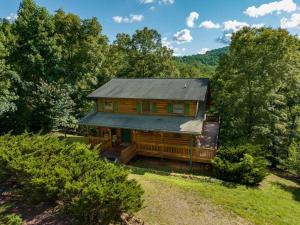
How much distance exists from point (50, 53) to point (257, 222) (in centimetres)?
2412

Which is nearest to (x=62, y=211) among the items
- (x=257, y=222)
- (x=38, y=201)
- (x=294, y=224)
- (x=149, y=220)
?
(x=38, y=201)

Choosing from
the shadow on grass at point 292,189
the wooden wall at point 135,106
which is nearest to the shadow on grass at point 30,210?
the wooden wall at point 135,106

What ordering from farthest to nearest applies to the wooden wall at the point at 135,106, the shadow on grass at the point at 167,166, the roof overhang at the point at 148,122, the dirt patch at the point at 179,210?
the wooden wall at the point at 135,106
the roof overhang at the point at 148,122
the shadow on grass at the point at 167,166
the dirt patch at the point at 179,210

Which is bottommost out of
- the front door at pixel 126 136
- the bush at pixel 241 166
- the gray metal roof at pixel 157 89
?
the bush at pixel 241 166

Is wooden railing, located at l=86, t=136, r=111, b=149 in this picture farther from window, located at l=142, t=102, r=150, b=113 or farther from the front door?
window, located at l=142, t=102, r=150, b=113

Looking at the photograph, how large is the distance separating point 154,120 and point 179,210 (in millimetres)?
9759

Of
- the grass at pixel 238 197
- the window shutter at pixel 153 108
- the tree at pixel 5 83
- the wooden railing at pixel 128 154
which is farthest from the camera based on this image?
the window shutter at pixel 153 108

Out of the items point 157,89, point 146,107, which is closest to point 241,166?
point 146,107

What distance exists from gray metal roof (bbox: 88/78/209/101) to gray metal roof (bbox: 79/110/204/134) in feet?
5.88

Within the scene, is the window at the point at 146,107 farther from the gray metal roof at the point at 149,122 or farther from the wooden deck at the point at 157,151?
the wooden deck at the point at 157,151

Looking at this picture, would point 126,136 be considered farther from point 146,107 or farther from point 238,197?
point 238,197

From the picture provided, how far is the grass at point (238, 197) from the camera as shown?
12.1 meters

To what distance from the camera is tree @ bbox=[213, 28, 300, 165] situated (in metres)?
21.8

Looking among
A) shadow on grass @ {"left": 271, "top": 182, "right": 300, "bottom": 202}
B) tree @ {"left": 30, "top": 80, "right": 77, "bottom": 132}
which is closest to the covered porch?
tree @ {"left": 30, "top": 80, "right": 77, "bottom": 132}
